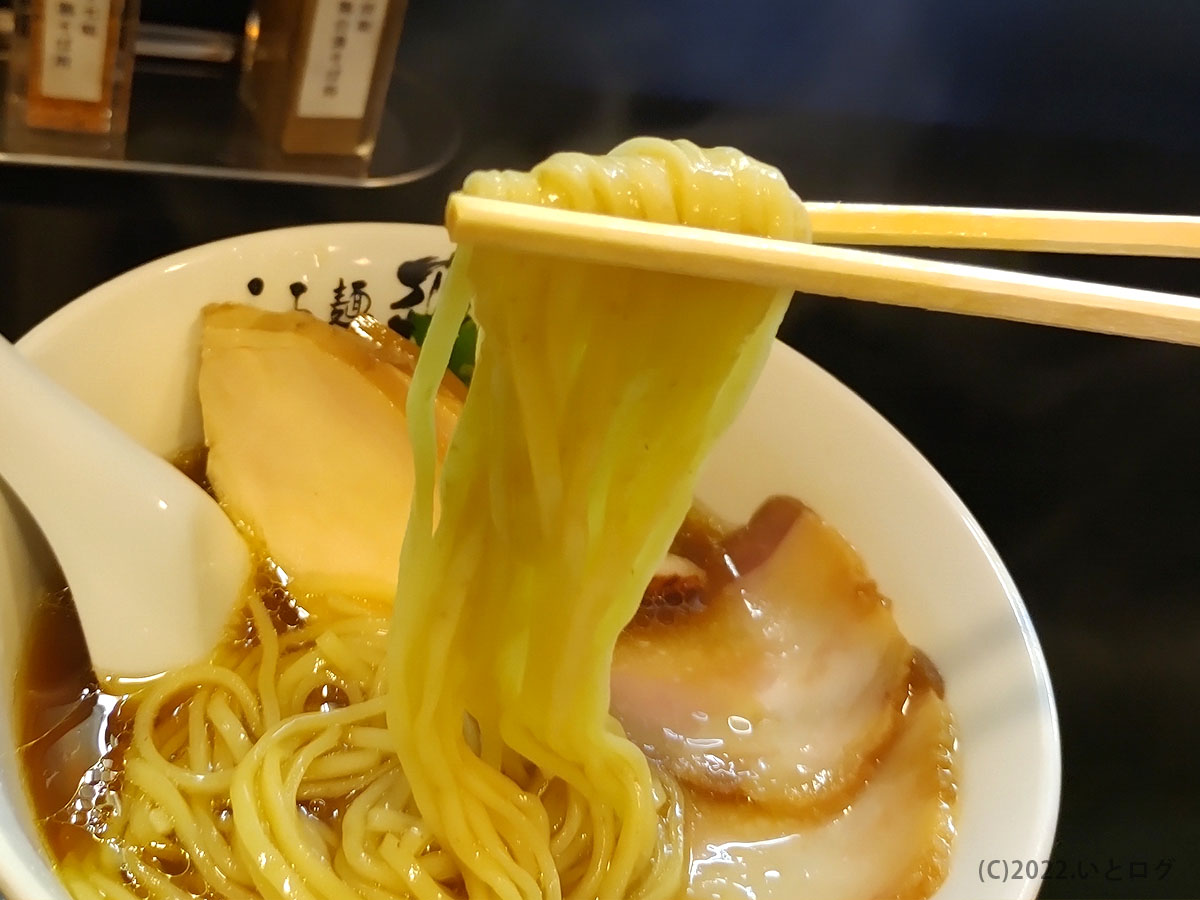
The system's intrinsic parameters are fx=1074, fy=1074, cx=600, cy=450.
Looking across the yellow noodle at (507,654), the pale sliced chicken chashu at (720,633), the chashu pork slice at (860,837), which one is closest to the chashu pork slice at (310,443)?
the pale sliced chicken chashu at (720,633)

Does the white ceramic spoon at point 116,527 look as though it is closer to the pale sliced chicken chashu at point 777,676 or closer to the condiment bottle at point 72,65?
the pale sliced chicken chashu at point 777,676

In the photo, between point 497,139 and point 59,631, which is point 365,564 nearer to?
point 59,631

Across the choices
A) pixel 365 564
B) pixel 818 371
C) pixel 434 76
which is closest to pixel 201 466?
pixel 365 564

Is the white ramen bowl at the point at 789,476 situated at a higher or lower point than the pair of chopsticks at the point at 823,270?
lower

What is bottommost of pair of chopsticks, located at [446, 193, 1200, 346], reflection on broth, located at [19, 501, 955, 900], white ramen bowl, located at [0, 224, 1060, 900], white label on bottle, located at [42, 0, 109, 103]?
reflection on broth, located at [19, 501, 955, 900]

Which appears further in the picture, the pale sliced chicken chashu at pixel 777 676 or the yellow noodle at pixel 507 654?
the pale sliced chicken chashu at pixel 777 676

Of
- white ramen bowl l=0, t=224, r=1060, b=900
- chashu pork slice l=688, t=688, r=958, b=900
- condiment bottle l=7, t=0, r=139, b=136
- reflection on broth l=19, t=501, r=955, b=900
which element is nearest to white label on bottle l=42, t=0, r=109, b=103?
condiment bottle l=7, t=0, r=139, b=136

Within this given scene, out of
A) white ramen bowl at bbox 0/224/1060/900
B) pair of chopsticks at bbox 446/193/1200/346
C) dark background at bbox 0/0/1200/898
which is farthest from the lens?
dark background at bbox 0/0/1200/898

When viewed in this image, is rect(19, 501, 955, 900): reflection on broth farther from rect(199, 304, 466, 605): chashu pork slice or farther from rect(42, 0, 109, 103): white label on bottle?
rect(42, 0, 109, 103): white label on bottle
